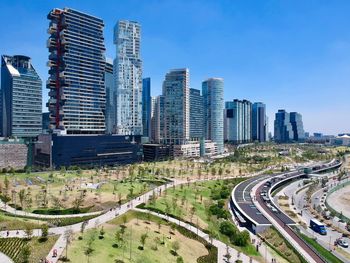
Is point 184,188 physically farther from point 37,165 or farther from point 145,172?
point 37,165

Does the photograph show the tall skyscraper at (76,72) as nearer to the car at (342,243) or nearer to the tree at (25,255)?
the tree at (25,255)

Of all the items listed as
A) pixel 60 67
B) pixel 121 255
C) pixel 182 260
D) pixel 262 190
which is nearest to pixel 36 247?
pixel 121 255

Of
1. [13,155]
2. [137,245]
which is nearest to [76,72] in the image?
[13,155]

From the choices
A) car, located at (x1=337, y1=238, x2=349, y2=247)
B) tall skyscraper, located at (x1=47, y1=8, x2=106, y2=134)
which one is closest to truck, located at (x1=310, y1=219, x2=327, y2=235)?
car, located at (x1=337, y1=238, x2=349, y2=247)

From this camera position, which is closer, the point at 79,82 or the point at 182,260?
the point at 182,260

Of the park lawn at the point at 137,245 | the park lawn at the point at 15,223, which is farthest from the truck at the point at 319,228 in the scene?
the park lawn at the point at 15,223

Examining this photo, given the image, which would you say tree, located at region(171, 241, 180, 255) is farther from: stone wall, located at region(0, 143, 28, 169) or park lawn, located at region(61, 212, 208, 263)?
stone wall, located at region(0, 143, 28, 169)
